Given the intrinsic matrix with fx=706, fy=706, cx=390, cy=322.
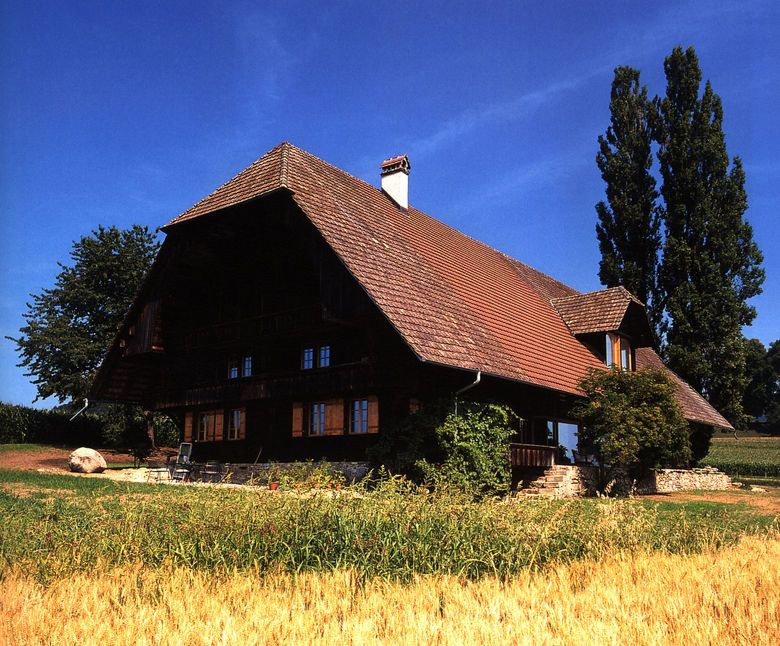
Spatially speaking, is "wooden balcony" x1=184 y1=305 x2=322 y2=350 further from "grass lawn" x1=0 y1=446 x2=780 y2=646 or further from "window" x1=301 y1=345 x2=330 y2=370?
"grass lawn" x1=0 y1=446 x2=780 y2=646

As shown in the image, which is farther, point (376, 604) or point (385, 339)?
point (385, 339)

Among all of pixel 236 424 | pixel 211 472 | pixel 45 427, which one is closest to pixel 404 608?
pixel 211 472

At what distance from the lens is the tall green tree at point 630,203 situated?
111 feet

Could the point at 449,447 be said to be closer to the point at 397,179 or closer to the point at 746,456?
the point at 397,179

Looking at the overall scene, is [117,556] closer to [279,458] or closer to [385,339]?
[385,339]

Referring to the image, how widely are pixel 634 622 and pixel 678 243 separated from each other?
29.7 meters

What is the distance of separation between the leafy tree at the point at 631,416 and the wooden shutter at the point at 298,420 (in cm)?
864

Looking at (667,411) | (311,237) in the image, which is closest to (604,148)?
(667,411)

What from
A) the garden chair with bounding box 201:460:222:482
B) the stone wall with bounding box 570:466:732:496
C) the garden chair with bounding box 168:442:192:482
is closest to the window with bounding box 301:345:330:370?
the garden chair with bounding box 201:460:222:482

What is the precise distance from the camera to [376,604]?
5648 millimetres

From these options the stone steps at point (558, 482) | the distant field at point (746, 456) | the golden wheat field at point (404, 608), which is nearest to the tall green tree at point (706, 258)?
the distant field at point (746, 456)

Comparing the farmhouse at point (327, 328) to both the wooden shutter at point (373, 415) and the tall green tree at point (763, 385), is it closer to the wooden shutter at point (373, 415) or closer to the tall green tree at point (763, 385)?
the wooden shutter at point (373, 415)

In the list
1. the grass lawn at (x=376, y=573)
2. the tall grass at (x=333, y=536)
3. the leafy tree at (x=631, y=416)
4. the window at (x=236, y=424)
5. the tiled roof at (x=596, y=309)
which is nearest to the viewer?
the grass lawn at (x=376, y=573)

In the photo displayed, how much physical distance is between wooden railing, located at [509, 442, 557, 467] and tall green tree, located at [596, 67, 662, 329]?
49.8ft
